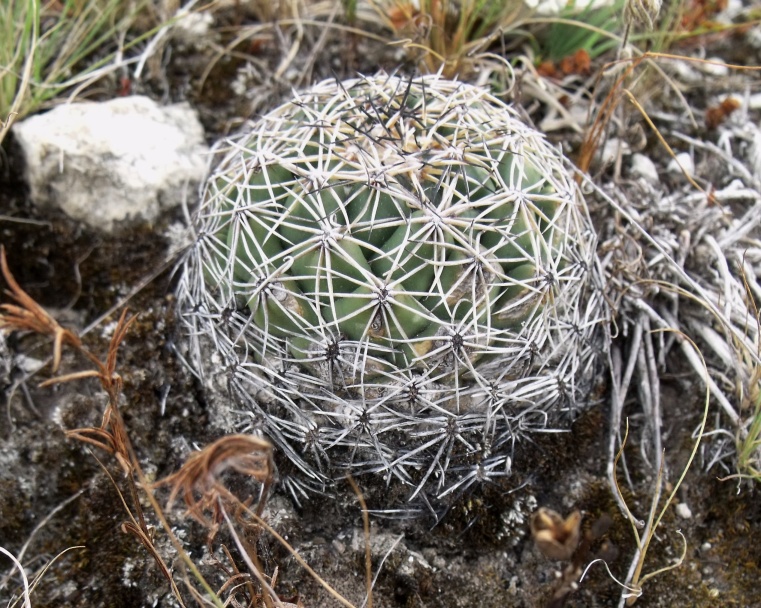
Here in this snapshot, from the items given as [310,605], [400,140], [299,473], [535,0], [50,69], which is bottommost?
[310,605]

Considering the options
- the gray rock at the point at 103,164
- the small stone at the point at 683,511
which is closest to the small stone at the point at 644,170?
the small stone at the point at 683,511

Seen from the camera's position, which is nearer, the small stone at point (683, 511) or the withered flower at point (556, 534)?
the withered flower at point (556, 534)

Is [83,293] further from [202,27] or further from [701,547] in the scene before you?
[701,547]

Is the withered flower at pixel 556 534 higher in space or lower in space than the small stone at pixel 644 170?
lower

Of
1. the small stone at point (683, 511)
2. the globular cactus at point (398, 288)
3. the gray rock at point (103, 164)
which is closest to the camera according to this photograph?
the globular cactus at point (398, 288)

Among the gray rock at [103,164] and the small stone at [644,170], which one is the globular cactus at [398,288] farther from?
the small stone at [644,170]

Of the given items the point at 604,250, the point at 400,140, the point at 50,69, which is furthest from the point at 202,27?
the point at 604,250
